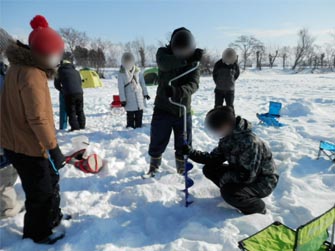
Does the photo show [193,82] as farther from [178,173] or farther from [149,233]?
[149,233]

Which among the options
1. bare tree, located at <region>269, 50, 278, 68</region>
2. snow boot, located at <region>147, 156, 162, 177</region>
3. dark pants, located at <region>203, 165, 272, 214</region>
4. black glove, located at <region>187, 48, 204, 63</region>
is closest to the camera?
dark pants, located at <region>203, 165, 272, 214</region>

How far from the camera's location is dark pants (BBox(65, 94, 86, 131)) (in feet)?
19.5

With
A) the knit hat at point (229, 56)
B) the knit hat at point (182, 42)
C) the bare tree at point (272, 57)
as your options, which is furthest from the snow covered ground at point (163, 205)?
the bare tree at point (272, 57)

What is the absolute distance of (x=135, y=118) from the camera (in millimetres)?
6203

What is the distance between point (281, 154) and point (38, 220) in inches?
132

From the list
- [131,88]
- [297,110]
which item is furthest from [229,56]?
[297,110]

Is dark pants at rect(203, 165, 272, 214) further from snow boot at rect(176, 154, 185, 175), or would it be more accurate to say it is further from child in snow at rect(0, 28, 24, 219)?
child in snow at rect(0, 28, 24, 219)

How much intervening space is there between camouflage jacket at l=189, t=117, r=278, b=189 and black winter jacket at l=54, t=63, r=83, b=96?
401 centimetres

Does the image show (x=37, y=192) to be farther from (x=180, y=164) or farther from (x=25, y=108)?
(x=180, y=164)

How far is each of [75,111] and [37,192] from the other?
13.3 ft

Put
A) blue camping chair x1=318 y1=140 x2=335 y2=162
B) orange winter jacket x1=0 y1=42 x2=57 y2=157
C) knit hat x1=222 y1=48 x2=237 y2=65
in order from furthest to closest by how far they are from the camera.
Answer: knit hat x1=222 y1=48 x2=237 y2=65, blue camping chair x1=318 y1=140 x2=335 y2=162, orange winter jacket x1=0 y1=42 x2=57 y2=157

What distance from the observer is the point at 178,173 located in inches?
146

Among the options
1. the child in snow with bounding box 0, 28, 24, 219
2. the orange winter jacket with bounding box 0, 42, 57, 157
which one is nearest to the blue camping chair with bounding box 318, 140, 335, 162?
the orange winter jacket with bounding box 0, 42, 57, 157

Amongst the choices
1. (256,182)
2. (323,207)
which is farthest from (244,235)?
(323,207)
